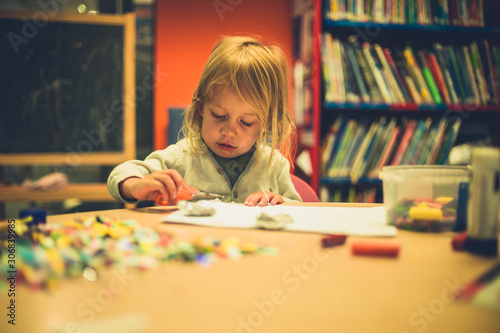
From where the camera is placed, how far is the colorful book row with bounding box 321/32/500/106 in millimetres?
1983

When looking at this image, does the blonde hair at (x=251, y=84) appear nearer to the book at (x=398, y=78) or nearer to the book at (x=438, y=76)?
the book at (x=398, y=78)

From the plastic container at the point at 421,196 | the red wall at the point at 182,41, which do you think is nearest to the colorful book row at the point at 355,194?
the red wall at the point at 182,41

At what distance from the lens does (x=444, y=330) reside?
1.15 feet

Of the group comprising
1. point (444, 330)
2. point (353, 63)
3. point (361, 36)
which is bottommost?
point (444, 330)

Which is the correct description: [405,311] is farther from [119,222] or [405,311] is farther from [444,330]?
[119,222]

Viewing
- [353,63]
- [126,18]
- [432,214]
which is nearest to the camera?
[432,214]

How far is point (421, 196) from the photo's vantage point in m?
0.68

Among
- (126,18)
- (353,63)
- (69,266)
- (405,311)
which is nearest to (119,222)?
(69,266)

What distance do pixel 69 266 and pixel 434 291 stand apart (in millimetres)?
375

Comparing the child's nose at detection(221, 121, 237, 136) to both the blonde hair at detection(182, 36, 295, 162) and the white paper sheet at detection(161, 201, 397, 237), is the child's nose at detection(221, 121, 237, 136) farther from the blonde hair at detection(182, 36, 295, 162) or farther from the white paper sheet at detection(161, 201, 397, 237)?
the white paper sheet at detection(161, 201, 397, 237)

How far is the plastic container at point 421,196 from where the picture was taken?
2.06 ft

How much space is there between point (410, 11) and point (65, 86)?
71.4 inches

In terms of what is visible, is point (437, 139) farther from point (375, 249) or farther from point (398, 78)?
point (375, 249)

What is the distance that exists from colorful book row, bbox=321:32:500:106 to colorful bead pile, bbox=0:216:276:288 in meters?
1.56
